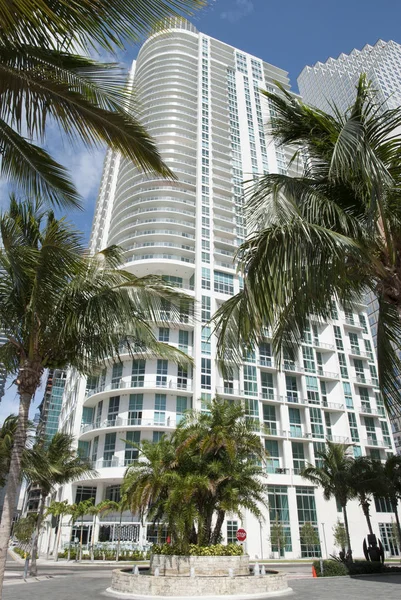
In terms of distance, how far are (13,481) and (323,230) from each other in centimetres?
663

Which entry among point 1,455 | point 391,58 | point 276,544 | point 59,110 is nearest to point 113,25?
point 59,110

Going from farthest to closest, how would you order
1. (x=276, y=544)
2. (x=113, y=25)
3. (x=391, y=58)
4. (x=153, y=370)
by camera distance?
(x=391, y=58) → (x=153, y=370) → (x=276, y=544) → (x=113, y=25)

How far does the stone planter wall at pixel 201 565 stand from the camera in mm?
17406

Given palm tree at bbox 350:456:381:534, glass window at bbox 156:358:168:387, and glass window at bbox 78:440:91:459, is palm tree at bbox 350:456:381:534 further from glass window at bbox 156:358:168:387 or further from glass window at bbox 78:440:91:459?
glass window at bbox 78:440:91:459

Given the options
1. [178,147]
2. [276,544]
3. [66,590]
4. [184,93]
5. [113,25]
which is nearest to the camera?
[113,25]

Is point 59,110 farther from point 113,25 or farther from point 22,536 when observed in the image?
point 22,536

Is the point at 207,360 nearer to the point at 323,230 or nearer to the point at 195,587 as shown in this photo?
the point at 195,587

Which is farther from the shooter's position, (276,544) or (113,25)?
(276,544)

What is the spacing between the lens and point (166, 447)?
21.3 meters

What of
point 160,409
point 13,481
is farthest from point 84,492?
point 13,481

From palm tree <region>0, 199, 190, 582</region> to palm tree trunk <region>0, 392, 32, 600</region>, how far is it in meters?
0.02

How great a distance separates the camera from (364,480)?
97.3ft

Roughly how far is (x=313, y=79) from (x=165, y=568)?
125 m

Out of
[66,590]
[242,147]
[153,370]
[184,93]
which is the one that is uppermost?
[184,93]
